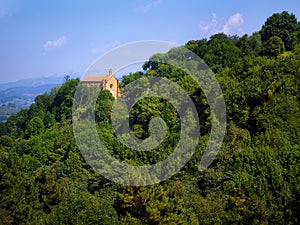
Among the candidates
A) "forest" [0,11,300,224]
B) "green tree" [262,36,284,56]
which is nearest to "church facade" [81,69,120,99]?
"forest" [0,11,300,224]

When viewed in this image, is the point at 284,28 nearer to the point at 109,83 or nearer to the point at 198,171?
the point at 109,83

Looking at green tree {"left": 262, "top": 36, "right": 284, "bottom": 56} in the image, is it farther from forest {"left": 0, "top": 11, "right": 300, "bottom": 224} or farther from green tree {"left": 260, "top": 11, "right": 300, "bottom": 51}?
green tree {"left": 260, "top": 11, "right": 300, "bottom": 51}

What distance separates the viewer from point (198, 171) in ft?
73.9

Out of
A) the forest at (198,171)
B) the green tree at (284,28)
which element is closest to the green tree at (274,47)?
the forest at (198,171)

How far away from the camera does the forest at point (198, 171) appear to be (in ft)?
50.4

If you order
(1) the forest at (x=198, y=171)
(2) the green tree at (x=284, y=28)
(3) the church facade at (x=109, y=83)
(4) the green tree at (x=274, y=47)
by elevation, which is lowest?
(1) the forest at (x=198, y=171)

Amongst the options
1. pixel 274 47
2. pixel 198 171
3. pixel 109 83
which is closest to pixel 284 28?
pixel 274 47

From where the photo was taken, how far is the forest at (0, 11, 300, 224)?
15.4 metres

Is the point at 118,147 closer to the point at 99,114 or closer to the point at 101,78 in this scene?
the point at 99,114

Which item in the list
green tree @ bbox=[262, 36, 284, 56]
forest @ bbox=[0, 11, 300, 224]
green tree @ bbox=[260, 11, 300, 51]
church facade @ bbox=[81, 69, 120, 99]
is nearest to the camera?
forest @ bbox=[0, 11, 300, 224]

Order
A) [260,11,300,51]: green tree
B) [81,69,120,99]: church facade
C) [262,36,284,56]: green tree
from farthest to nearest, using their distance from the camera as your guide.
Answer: [81,69,120,99]: church facade
[260,11,300,51]: green tree
[262,36,284,56]: green tree

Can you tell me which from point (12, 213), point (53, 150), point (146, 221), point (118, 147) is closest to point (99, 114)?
point (53, 150)

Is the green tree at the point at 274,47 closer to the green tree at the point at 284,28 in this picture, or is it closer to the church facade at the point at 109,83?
the green tree at the point at 284,28

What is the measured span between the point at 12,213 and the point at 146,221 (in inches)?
240
